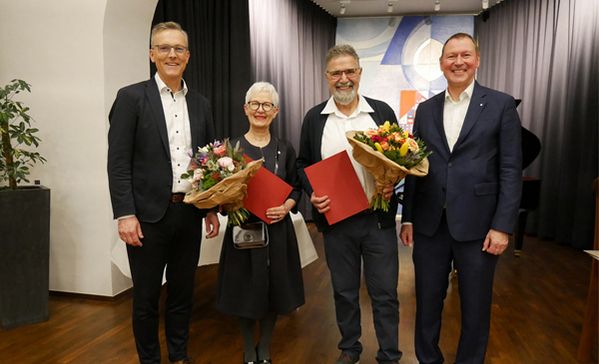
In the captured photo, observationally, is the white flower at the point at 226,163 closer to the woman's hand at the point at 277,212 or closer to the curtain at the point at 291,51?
the woman's hand at the point at 277,212

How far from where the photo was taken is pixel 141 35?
3936 mm

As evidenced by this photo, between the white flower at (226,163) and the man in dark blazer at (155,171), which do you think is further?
Result: the man in dark blazer at (155,171)

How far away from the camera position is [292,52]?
7.19m

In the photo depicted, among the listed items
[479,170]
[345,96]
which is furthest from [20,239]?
[479,170]

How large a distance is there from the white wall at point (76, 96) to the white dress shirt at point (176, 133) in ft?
4.79

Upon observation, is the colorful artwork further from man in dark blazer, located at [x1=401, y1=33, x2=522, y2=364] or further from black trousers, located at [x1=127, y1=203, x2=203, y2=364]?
black trousers, located at [x1=127, y1=203, x2=203, y2=364]

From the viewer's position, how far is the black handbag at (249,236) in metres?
2.49

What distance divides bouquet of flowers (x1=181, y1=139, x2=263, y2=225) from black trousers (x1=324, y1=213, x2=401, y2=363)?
61cm

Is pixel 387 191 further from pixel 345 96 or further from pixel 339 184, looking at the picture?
pixel 345 96

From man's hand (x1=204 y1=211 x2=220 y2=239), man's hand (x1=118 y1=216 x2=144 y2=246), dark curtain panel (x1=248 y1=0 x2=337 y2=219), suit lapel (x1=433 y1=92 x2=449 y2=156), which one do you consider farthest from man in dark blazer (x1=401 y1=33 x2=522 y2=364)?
dark curtain panel (x1=248 y1=0 x2=337 y2=219)

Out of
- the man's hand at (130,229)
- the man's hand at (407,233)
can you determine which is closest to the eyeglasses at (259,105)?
the man's hand at (130,229)

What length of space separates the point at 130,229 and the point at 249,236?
60cm

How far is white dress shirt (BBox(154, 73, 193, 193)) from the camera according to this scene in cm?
237

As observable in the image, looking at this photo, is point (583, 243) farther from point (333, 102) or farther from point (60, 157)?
point (60, 157)
